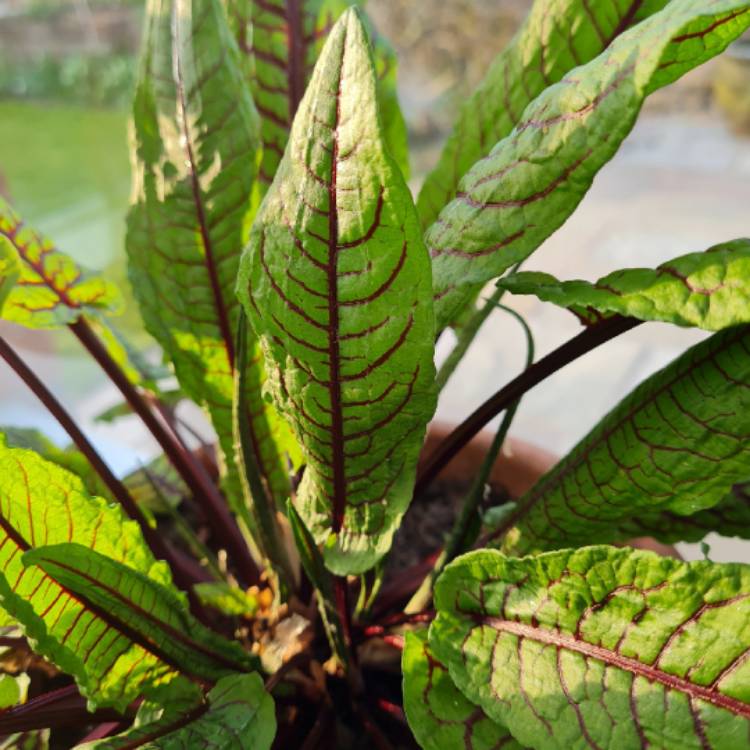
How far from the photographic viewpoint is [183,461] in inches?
25.1

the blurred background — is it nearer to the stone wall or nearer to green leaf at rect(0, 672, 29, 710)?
the stone wall

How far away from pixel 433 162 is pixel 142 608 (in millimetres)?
2225

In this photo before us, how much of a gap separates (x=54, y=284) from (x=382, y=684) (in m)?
0.39

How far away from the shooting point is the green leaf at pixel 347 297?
1.01 ft

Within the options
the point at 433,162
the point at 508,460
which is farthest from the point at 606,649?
the point at 433,162

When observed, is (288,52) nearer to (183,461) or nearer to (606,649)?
(183,461)

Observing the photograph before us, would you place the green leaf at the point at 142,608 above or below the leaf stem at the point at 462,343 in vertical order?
below

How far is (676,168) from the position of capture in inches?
85.9

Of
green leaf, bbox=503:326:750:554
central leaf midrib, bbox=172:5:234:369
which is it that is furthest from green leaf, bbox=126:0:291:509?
green leaf, bbox=503:326:750:554

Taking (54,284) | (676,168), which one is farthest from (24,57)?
(54,284)

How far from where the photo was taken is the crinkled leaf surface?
0.57 metres

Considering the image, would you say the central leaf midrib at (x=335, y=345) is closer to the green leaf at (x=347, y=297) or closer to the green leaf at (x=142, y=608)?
the green leaf at (x=347, y=297)

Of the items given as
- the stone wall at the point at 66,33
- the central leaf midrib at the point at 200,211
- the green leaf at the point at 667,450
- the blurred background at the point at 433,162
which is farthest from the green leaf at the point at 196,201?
the stone wall at the point at 66,33

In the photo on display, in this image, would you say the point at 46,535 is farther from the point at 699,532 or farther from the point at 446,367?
the point at 699,532
